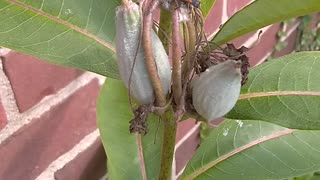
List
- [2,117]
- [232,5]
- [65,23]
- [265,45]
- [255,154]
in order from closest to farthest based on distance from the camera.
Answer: [65,23] → [255,154] → [2,117] → [232,5] → [265,45]

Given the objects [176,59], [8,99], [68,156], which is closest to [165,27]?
[176,59]

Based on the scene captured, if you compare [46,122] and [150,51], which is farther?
[46,122]

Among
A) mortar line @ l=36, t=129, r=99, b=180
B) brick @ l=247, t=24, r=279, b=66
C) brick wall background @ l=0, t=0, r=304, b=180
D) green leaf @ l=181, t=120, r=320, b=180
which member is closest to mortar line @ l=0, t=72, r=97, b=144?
brick wall background @ l=0, t=0, r=304, b=180

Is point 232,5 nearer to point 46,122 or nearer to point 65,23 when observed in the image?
point 46,122

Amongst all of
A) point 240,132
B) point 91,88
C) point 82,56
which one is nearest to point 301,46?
point 91,88

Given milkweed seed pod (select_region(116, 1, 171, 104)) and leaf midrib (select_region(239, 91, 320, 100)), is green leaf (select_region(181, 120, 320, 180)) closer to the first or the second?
leaf midrib (select_region(239, 91, 320, 100))

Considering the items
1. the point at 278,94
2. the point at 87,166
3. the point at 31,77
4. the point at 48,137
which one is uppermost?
the point at 278,94
